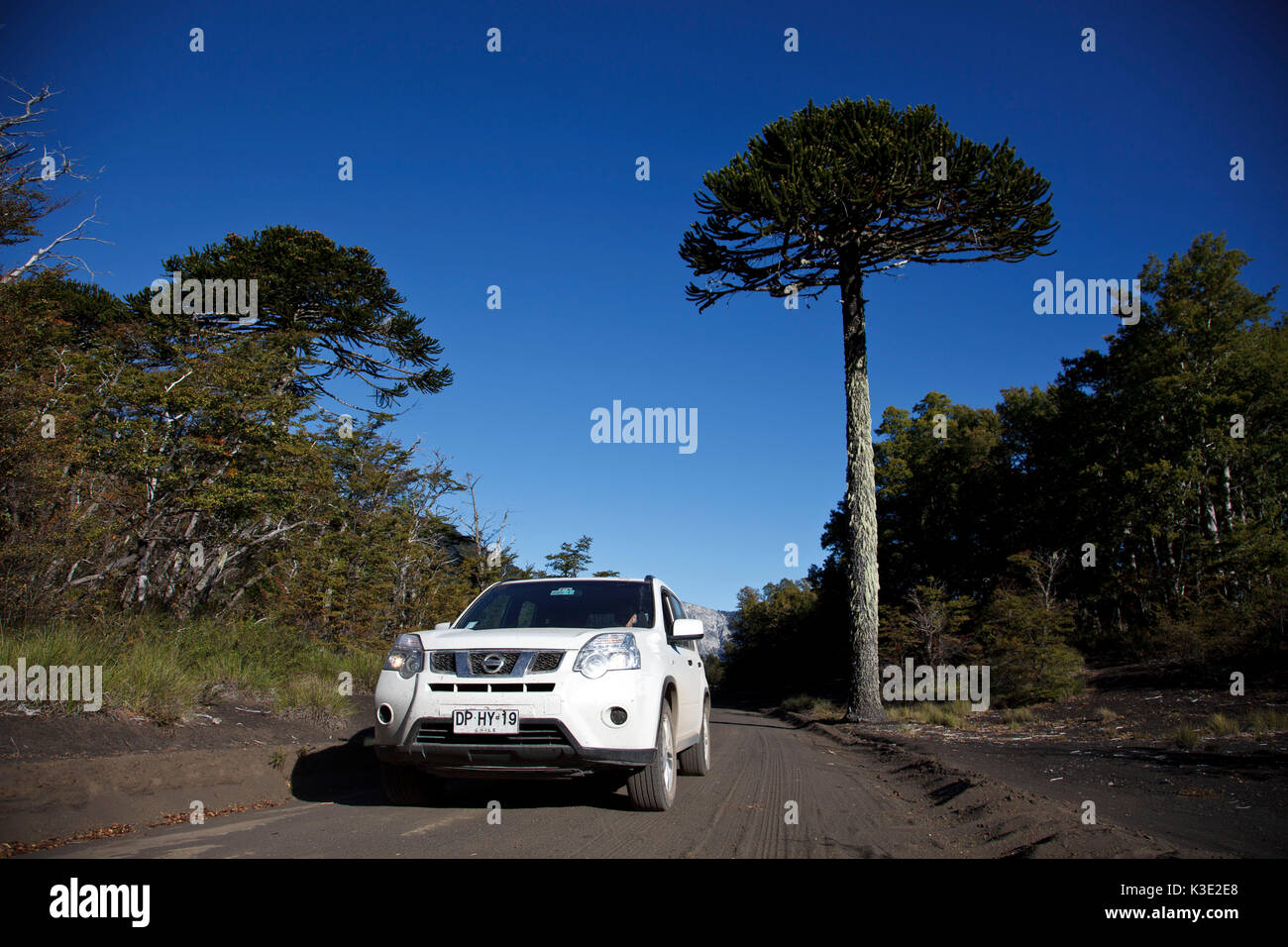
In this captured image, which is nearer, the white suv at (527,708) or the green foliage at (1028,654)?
the white suv at (527,708)

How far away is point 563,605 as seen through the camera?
6.14m

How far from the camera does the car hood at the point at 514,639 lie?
4.77 m

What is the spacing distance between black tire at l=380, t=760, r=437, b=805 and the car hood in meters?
0.93

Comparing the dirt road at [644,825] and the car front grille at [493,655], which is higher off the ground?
the car front grille at [493,655]

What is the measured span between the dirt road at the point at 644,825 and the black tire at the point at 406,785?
0.34 feet

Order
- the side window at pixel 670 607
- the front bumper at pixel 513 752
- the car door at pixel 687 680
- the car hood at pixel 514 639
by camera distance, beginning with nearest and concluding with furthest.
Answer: the front bumper at pixel 513 752 < the car hood at pixel 514 639 < the car door at pixel 687 680 < the side window at pixel 670 607

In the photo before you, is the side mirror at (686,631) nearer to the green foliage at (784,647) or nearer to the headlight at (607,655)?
the headlight at (607,655)

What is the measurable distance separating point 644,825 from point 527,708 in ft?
3.55

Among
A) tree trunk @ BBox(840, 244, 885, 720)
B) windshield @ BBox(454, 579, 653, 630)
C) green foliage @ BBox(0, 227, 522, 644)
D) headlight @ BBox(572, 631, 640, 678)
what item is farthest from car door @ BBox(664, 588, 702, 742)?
tree trunk @ BBox(840, 244, 885, 720)

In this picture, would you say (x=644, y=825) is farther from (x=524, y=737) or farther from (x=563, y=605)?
(x=563, y=605)

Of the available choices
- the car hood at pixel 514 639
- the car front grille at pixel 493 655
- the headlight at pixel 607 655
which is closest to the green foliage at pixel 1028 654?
the headlight at pixel 607 655

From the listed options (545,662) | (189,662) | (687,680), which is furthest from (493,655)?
(189,662)

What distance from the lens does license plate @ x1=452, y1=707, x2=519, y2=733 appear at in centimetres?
449
